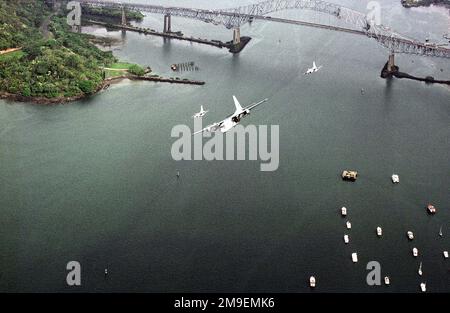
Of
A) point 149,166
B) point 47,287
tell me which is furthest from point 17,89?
point 47,287

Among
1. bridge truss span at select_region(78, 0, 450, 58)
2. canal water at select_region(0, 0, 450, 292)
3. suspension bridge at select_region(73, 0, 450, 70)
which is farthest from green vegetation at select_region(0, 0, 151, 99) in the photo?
bridge truss span at select_region(78, 0, 450, 58)

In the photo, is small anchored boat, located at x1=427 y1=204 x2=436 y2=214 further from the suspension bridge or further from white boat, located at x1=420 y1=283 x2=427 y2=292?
the suspension bridge

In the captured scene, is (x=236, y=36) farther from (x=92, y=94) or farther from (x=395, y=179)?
(x=395, y=179)

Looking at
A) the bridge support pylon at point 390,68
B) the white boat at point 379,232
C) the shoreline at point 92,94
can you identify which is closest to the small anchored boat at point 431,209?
the white boat at point 379,232

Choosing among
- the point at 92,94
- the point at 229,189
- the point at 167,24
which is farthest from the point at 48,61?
the point at 229,189

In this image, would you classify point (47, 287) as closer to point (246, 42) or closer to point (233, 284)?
point (233, 284)
